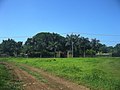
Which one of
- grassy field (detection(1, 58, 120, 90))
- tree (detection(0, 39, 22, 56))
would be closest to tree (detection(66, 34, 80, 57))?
tree (detection(0, 39, 22, 56))

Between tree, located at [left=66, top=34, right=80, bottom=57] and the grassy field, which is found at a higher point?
tree, located at [left=66, top=34, right=80, bottom=57]

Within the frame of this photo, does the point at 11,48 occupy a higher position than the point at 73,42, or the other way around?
the point at 73,42

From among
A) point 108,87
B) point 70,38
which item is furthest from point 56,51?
point 108,87

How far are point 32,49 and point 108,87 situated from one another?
Result: 283 feet

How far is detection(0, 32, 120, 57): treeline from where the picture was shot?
326 feet

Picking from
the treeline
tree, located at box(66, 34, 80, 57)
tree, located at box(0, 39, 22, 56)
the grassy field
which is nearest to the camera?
the grassy field

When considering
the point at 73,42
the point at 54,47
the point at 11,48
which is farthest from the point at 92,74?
the point at 11,48

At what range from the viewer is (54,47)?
101688 millimetres

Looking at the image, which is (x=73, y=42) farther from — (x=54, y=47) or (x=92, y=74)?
(x=92, y=74)

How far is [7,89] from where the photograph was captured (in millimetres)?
13156

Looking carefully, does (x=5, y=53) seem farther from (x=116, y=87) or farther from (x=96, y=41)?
(x=116, y=87)

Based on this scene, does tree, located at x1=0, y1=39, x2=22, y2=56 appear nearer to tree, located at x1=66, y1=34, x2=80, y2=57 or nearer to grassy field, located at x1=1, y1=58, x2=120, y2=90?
tree, located at x1=66, y1=34, x2=80, y2=57

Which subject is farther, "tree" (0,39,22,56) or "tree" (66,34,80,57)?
"tree" (0,39,22,56)

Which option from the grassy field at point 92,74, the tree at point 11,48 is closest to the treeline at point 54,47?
the tree at point 11,48
